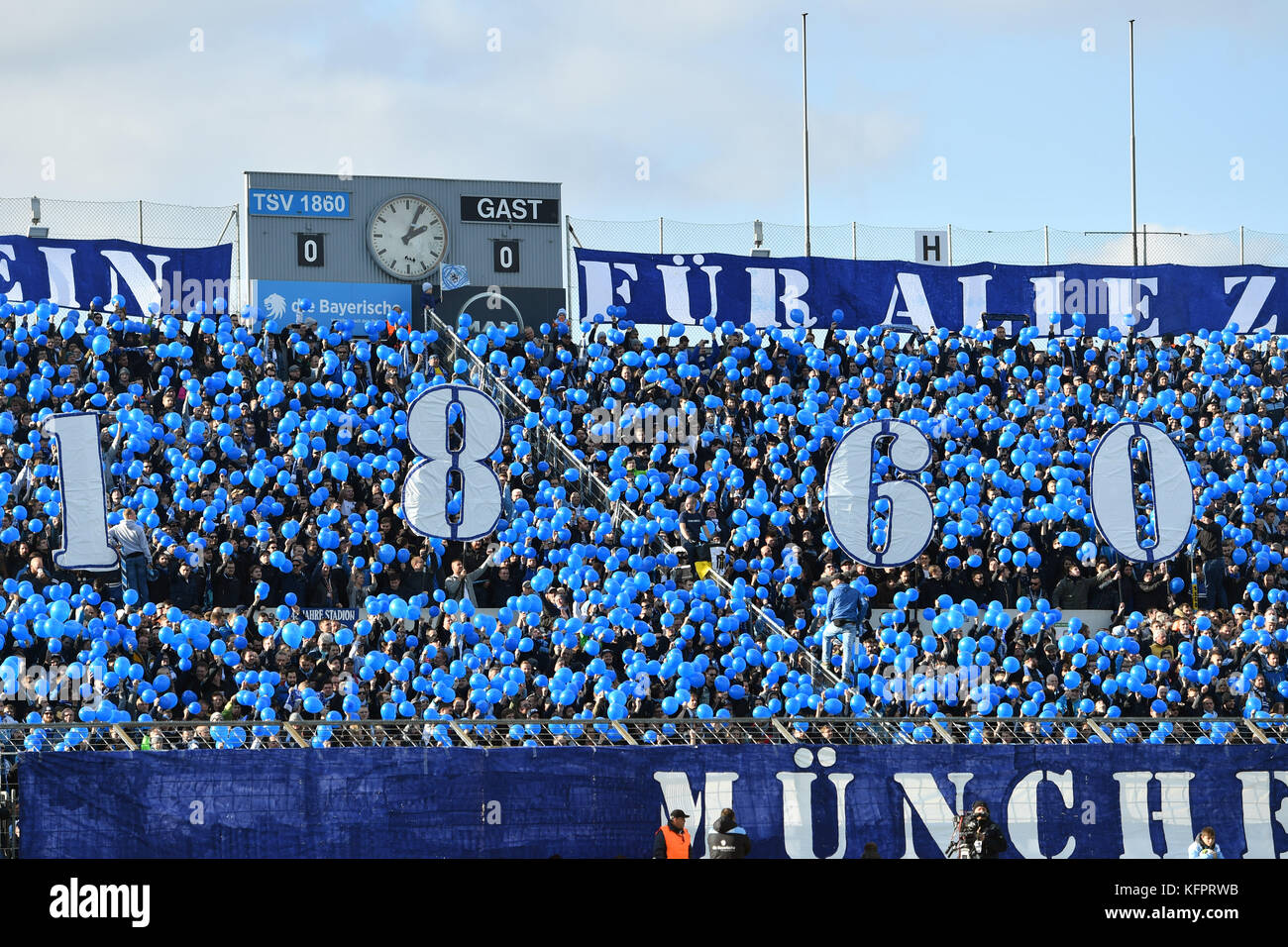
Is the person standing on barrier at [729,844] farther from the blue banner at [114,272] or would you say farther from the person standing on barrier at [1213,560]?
the blue banner at [114,272]

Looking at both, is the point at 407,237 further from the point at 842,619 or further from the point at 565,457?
the point at 842,619

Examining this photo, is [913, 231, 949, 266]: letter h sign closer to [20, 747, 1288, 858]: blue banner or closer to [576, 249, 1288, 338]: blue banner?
[576, 249, 1288, 338]: blue banner

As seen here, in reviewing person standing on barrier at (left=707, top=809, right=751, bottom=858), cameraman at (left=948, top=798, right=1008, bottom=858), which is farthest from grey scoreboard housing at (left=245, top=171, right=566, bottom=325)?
person standing on barrier at (left=707, top=809, right=751, bottom=858)

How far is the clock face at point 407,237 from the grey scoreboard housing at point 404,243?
62mm

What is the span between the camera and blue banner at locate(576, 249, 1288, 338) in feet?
93.2

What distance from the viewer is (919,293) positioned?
97.1 feet

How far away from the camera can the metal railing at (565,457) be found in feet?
68.8

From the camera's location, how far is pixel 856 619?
21.0 m

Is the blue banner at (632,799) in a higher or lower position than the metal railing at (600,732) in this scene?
lower

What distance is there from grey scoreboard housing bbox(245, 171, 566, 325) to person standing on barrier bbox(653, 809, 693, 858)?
15259 millimetres

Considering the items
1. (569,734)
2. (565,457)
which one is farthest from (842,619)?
(569,734)

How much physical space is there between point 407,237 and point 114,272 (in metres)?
4.72

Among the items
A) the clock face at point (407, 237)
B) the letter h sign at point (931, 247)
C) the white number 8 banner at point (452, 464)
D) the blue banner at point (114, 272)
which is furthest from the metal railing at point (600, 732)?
the letter h sign at point (931, 247)
